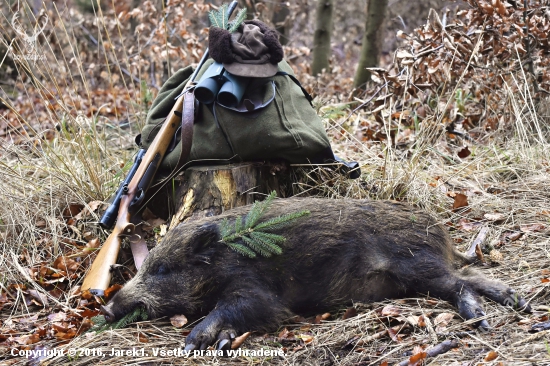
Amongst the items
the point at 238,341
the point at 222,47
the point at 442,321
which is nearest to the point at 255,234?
the point at 238,341

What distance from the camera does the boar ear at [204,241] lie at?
3.76 metres

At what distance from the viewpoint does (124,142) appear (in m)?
7.10

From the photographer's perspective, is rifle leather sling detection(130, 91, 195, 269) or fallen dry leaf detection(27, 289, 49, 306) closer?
fallen dry leaf detection(27, 289, 49, 306)

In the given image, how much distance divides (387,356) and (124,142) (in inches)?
194

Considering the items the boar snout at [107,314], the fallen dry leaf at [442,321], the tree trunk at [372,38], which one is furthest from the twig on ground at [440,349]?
the tree trunk at [372,38]

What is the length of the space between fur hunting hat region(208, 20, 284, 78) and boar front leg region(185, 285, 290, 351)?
173cm

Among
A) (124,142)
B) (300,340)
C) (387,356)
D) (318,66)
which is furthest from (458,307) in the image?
(318,66)

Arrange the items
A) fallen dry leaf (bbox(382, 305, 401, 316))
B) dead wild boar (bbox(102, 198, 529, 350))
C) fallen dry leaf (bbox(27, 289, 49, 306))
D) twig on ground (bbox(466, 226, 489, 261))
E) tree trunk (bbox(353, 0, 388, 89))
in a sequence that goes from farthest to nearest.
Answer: tree trunk (bbox(353, 0, 388, 89))
fallen dry leaf (bbox(27, 289, 49, 306))
twig on ground (bbox(466, 226, 489, 261))
dead wild boar (bbox(102, 198, 529, 350))
fallen dry leaf (bbox(382, 305, 401, 316))

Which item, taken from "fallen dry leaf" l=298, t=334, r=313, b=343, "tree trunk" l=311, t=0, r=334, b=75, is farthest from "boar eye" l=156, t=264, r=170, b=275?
"tree trunk" l=311, t=0, r=334, b=75

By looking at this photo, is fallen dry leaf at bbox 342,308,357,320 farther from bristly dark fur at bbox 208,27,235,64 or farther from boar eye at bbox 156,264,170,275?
bristly dark fur at bbox 208,27,235,64

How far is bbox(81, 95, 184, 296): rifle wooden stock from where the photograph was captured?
13.8ft

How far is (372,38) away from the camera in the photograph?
8484mm

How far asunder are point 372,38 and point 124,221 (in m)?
5.31

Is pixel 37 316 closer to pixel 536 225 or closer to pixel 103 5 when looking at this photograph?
pixel 536 225
